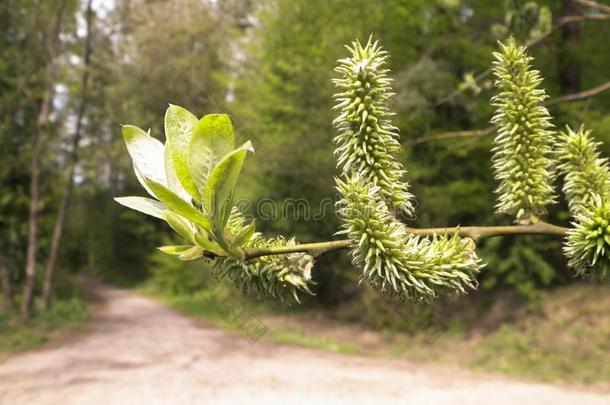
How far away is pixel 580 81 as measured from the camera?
1342cm

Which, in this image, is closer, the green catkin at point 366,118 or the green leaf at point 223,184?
the green leaf at point 223,184

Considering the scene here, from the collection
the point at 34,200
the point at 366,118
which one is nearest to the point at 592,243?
the point at 366,118

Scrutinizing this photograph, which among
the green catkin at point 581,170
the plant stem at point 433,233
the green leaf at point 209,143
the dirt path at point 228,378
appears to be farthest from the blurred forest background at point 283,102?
the green leaf at point 209,143

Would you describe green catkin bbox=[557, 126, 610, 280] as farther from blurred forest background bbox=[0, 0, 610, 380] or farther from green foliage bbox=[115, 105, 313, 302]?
blurred forest background bbox=[0, 0, 610, 380]

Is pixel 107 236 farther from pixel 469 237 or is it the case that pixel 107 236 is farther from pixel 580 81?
pixel 469 237

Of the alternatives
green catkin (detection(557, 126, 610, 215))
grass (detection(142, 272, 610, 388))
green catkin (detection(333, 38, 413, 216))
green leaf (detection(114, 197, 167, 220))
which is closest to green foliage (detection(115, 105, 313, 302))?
green leaf (detection(114, 197, 167, 220))

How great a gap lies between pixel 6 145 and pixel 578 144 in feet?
57.2

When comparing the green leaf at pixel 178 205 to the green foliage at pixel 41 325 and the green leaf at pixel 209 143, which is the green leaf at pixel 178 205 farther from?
the green foliage at pixel 41 325

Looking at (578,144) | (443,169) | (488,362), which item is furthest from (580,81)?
(578,144)

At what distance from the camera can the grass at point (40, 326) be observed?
12.4m

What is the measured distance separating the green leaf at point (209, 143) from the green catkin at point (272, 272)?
0.47 ft

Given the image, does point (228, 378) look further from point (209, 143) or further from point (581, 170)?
point (209, 143)

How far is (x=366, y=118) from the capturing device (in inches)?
28.6

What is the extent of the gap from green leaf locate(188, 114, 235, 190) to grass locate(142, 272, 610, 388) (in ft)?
30.3
